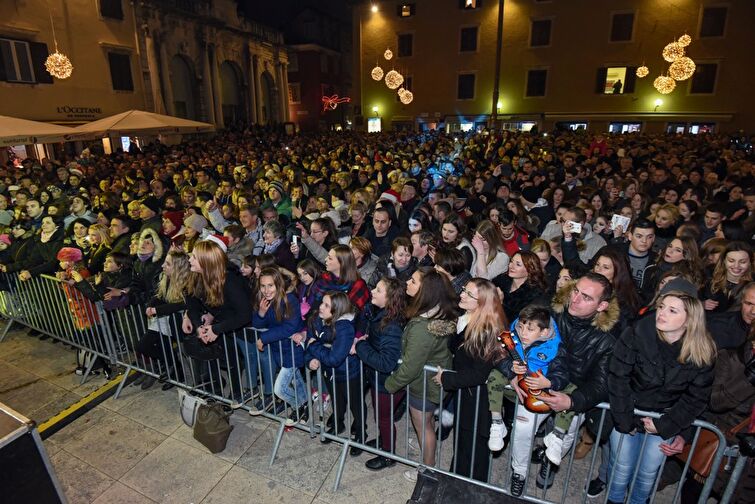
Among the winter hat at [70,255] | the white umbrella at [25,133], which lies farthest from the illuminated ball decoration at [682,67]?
the white umbrella at [25,133]

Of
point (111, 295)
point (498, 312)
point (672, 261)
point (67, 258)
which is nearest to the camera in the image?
point (498, 312)

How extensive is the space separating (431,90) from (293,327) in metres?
37.0

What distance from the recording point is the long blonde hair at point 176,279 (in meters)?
4.64

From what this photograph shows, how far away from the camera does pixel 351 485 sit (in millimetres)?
3848

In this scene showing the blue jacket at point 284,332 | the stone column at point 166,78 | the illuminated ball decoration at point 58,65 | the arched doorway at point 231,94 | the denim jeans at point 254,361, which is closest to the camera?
the blue jacket at point 284,332

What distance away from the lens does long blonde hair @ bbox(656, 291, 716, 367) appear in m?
2.81

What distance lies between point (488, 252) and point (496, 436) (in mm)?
2277

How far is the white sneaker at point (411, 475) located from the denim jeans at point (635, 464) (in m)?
1.60

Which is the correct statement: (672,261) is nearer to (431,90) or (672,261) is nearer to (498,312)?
(498,312)

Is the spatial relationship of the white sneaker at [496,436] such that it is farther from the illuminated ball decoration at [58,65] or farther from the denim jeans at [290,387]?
the illuminated ball decoration at [58,65]

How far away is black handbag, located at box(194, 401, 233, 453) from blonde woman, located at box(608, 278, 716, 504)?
11.5 feet

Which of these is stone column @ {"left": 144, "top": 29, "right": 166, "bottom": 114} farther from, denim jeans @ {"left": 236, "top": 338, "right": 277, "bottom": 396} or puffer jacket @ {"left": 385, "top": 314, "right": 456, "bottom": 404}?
puffer jacket @ {"left": 385, "top": 314, "right": 456, "bottom": 404}

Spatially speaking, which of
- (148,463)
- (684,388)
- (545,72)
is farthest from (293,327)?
(545,72)

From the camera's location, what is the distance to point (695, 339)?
2836 millimetres
